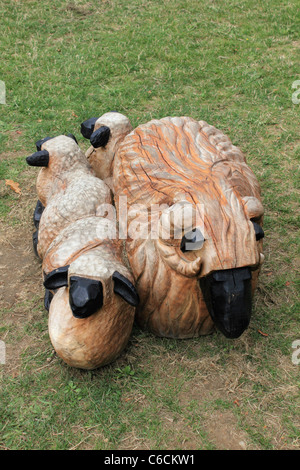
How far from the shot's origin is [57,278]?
3.70 metres

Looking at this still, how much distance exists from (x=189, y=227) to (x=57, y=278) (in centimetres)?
96

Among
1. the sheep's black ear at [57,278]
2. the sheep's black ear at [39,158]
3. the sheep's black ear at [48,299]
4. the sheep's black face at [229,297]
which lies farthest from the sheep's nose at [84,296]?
the sheep's black ear at [39,158]

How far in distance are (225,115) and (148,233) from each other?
3.79 meters

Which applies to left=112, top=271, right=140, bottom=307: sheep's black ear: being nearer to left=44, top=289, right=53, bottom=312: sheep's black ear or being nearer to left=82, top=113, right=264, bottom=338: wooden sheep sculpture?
left=82, top=113, right=264, bottom=338: wooden sheep sculpture

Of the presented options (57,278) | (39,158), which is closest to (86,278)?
(57,278)

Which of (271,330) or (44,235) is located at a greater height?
(44,235)

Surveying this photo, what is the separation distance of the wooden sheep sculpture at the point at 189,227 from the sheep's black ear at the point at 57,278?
0.53m

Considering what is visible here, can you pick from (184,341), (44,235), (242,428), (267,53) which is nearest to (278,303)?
(184,341)

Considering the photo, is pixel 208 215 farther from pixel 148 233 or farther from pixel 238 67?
pixel 238 67

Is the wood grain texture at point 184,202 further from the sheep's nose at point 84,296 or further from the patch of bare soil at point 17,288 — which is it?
the patch of bare soil at point 17,288

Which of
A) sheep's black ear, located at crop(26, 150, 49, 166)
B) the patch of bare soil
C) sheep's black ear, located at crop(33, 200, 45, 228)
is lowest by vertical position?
the patch of bare soil

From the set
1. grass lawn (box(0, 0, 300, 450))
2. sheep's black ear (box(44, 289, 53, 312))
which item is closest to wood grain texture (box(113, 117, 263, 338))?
grass lawn (box(0, 0, 300, 450))

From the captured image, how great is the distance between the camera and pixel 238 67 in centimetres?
819

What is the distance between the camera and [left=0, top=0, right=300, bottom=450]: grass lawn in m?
3.74
